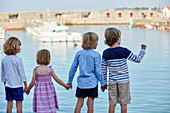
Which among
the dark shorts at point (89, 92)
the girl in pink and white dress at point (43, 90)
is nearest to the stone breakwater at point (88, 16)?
the dark shorts at point (89, 92)

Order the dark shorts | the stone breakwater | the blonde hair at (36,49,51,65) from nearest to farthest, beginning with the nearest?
the blonde hair at (36,49,51,65) → the dark shorts → the stone breakwater

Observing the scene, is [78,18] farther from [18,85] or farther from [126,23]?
[18,85]

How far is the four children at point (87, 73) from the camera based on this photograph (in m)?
4.75

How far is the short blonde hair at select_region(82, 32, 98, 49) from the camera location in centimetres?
482

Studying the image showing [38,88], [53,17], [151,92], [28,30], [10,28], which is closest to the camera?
[38,88]

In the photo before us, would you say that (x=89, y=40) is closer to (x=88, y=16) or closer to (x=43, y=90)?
(x=43, y=90)

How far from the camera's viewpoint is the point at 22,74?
4961mm

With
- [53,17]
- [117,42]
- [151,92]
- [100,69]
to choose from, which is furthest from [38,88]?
[53,17]

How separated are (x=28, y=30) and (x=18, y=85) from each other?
43334 millimetres

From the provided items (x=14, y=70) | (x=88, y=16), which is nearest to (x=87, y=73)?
(x=14, y=70)

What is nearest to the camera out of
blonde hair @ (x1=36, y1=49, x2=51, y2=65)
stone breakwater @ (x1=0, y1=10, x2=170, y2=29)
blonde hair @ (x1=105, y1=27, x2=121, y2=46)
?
blonde hair @ (x1=36, y1=49, x2=51, y2=65)

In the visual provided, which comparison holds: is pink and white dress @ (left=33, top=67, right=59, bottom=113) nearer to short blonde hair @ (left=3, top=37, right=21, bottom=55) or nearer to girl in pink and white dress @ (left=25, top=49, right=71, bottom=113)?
girl in pink and white dress @ (left=25, top=49, right=71, bottom=113)

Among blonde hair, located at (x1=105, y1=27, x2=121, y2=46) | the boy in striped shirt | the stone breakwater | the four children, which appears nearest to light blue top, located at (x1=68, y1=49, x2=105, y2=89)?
the four children

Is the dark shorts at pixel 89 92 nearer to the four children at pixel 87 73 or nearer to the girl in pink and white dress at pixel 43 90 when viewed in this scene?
the four children at pixel 87 73
